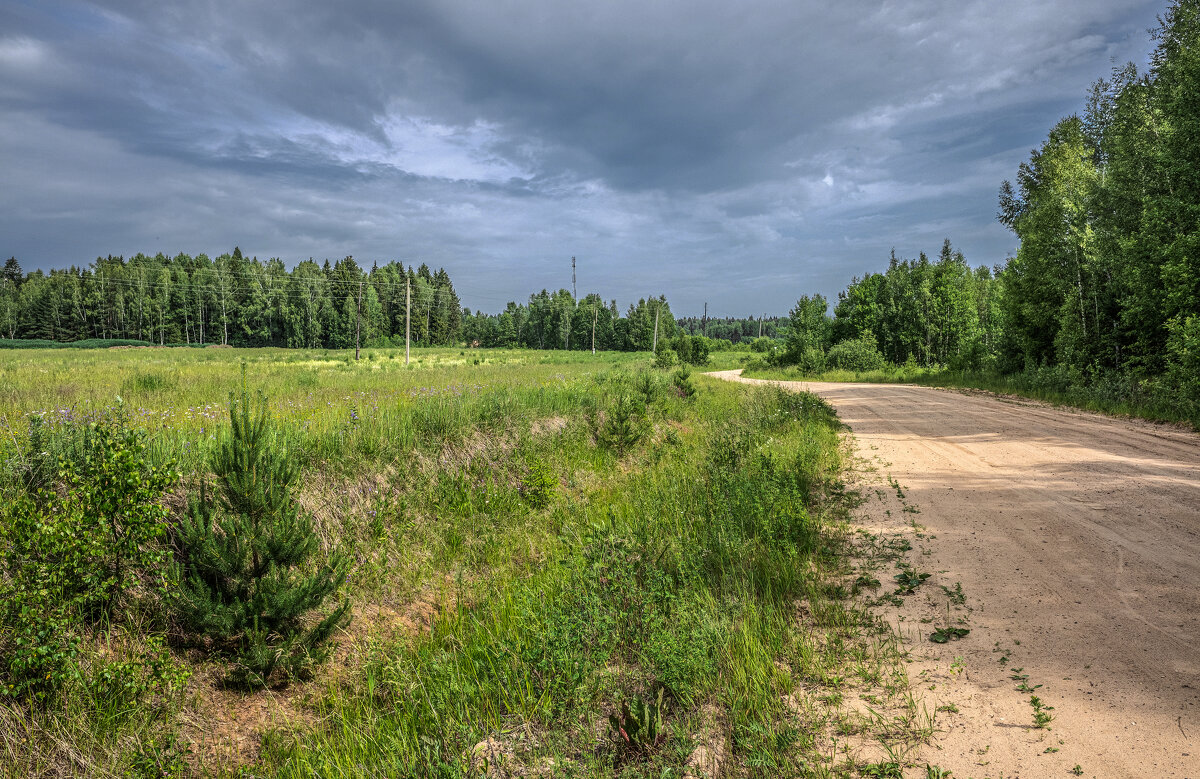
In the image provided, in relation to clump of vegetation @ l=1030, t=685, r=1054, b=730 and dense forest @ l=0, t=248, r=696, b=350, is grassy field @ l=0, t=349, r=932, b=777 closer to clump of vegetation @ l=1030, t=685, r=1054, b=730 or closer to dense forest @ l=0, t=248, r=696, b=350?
clump of vegetation @ l=1030, t=685, r=1054, b=730

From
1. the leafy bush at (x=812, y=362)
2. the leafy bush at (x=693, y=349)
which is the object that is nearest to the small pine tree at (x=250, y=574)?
the leafy bush at (x=812, y=362)

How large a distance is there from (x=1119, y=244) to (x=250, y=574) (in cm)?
Result: 2214

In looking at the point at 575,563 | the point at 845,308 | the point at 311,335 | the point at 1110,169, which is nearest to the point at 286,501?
the point at 575,563

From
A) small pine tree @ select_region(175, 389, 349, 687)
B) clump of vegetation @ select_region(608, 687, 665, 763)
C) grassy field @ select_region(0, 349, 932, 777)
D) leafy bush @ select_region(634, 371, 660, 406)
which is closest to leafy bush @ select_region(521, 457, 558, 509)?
grassy field @ select_region(0, 349, 932, 777)

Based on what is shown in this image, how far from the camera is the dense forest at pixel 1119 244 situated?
12.6 m

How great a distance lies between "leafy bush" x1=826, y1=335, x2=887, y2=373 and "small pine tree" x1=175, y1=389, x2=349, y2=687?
138ft

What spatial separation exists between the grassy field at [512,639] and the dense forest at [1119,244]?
12372mm

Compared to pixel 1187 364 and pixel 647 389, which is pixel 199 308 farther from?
pixel 1187 364

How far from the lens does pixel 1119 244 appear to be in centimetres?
1501

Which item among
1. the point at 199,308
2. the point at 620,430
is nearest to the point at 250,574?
the point at 620,430

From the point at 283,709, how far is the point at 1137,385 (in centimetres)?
1941

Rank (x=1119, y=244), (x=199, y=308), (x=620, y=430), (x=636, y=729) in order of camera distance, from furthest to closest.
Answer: (x=199, y=308) < (x=1119, y=244) < (x=620, y=430) < (x=636, y=729)

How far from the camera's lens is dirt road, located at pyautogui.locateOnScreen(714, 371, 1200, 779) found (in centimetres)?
265

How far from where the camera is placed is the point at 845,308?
47.5 meters
